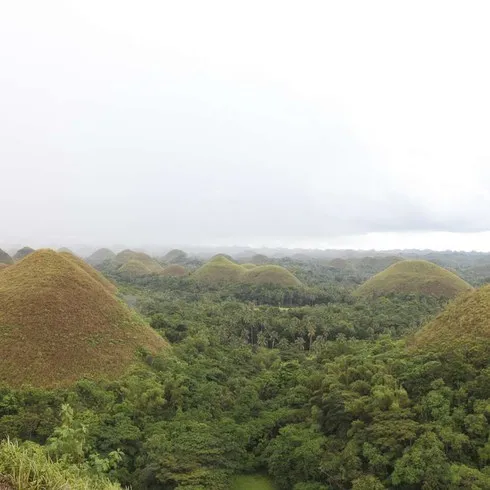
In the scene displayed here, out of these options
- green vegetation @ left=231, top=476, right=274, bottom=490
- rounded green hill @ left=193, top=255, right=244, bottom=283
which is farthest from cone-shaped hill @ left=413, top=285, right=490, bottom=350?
rounded green hill @ left=193, top=255, right=244, bottom=283

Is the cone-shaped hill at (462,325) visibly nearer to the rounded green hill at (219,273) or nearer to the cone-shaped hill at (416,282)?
the cone-shaped hill at (416,282)

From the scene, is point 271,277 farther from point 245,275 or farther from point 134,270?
point 134,270

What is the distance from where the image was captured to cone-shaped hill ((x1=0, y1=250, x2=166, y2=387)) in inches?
861

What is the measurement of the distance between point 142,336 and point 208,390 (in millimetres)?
8331

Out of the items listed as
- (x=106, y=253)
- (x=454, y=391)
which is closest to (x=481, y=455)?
(x=454, y=391)

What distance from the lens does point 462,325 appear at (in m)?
21.7

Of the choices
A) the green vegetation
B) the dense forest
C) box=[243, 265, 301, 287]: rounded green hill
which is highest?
box=[243, 265, 301, 287]: rounded green hill

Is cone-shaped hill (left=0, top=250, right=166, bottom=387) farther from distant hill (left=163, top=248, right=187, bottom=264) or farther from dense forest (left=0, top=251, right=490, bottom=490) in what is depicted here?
distant hill (left=163, top=248, right=187, bottom=264)

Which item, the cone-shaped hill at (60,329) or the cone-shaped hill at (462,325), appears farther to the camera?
the cone-shaped hill at (60,329)

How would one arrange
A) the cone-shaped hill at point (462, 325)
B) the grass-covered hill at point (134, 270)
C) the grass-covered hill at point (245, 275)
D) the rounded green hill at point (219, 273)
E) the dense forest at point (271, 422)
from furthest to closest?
1. the grass-covered hill at point (134, 270)
2. the rounded green hill at point (219, 273)
3. the grass-covered hill at point (245, 275)
4. the cone-shaped hill at point (462, 325)
5. the dense forest at point (271, 422)

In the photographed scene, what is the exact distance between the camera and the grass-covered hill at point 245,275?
225ft

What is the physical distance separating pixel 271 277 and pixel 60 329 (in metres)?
47.1

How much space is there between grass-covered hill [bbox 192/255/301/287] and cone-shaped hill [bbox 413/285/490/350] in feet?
137

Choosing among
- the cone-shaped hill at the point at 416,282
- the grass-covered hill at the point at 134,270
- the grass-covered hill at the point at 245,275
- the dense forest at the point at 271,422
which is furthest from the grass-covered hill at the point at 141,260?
the dense forest at the point at 271,422
